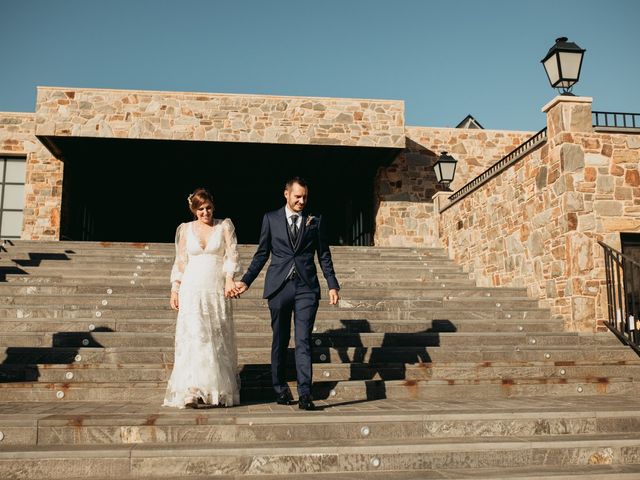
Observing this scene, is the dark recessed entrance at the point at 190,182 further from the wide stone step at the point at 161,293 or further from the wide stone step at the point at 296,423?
the wide stone step at the point at 296,423

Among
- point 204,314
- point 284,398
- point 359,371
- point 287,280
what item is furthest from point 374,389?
point 204,314

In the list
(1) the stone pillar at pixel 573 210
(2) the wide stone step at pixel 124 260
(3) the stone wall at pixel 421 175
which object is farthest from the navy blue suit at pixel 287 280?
(3) the stone wall at pixel 421 175

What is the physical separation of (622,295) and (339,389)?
15.3 feet

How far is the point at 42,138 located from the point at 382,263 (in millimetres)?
9330

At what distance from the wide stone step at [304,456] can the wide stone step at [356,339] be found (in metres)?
2.84

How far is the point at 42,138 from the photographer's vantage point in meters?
15.1

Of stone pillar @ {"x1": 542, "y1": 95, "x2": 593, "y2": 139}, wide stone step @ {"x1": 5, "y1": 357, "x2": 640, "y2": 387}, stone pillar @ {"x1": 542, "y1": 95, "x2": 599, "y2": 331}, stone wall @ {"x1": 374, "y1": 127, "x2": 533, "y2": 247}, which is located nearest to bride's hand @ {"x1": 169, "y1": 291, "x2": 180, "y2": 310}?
wide stone step @ {"x1": 5, "y1": 357, "x2": 640, "y2": 387}

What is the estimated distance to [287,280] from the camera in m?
5.11

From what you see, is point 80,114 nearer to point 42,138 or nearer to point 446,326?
point 42,138

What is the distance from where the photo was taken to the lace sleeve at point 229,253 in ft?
17.3

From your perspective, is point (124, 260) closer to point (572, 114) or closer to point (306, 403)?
point (306, 403)

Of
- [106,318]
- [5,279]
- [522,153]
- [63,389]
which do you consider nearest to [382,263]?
[522,153]

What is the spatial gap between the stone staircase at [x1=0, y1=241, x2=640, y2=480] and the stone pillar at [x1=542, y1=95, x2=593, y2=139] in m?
2.62

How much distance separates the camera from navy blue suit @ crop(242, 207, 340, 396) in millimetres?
5051
